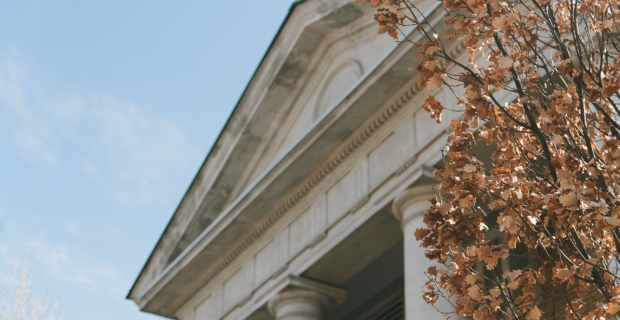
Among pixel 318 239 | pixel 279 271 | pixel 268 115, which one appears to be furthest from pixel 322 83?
pixel 279 271

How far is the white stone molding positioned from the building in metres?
0.02

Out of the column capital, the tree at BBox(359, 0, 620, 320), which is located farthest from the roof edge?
the tree at BBox(359, 0, 620, 320)

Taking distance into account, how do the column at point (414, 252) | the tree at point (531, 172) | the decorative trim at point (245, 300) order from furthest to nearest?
the decorative trim at point (245, 300) → the column at point (414, 252) → the tree at point (531, 172)

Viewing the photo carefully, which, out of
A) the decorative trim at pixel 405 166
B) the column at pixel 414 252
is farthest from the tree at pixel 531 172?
the decorative trim at pixel 405 166

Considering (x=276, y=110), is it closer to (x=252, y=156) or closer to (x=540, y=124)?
(x=252, y=156)

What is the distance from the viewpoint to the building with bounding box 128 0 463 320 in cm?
1503

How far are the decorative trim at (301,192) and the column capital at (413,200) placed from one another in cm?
168

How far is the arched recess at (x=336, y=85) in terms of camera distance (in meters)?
18.5

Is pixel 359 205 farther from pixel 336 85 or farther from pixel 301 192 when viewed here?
pixel 336 85

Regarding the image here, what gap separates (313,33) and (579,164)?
42.2 feet

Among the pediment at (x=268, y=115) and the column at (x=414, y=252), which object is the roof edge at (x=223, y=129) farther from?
the column at (x=414, y=252)

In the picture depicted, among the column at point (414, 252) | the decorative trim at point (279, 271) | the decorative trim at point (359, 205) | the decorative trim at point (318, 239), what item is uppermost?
the decorative trim at point (359, 205)

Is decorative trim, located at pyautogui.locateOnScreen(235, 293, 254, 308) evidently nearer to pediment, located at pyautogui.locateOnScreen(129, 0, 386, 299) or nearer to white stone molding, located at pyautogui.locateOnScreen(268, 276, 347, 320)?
white stone molding, located at pyautogui.locateOnScreen(268, 276, 347, 320)

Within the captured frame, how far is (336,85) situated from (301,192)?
111 inches
